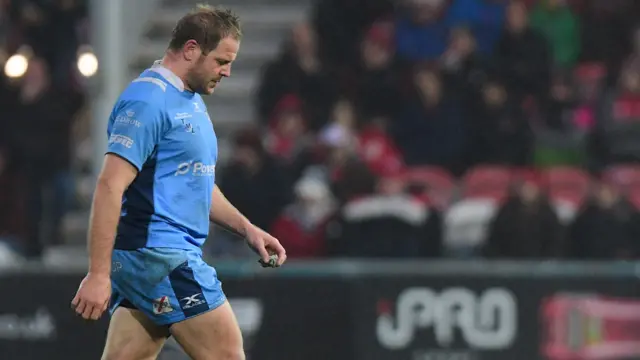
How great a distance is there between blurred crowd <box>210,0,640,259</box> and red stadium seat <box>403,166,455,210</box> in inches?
0.6

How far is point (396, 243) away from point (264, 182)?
1.45 metres

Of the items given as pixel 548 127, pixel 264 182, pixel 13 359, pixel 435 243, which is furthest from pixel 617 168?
pixel 13 359

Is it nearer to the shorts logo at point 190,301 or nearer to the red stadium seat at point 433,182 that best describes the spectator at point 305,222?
the red stadium seat at point 433,182

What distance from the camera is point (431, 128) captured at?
13164 millimetres

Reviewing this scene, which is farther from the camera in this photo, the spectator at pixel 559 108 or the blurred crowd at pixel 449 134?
the spectator at pixel 559 108

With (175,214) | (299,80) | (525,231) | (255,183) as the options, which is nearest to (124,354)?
(175,214)

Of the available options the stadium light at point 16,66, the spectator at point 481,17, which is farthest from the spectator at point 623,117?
the stadium light at point 16,66

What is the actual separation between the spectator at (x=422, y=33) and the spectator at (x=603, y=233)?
2.70m

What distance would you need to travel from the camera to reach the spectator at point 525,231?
11.8 m

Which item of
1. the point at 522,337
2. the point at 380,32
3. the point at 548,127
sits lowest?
the point at 522,337

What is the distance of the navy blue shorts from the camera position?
571 cm

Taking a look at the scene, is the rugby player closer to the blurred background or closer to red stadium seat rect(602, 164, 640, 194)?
the blurred background

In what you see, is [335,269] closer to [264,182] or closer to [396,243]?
[396,243]

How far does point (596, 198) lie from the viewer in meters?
12.2
